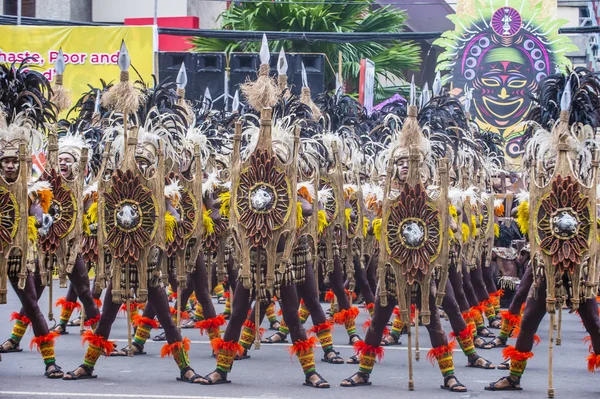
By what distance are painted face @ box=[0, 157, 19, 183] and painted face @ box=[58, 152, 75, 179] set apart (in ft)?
4.70

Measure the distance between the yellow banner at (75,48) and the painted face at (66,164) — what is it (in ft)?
32.1

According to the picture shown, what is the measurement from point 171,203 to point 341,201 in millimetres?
2513

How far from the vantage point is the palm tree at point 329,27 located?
2648cm

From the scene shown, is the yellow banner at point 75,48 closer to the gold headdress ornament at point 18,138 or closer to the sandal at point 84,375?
the gold headdress ornament at point 18,138

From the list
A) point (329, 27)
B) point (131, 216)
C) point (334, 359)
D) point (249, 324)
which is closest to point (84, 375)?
point (131, 216)

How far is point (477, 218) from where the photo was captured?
44.0 ft

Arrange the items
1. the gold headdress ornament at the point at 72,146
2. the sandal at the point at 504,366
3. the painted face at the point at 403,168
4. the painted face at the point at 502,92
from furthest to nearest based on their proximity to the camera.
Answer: the painted face at the point at 502,92, the gold headdress ornament at the point at 72,146, the sandal at the point at 504,366, the painted face at the point at 403,168

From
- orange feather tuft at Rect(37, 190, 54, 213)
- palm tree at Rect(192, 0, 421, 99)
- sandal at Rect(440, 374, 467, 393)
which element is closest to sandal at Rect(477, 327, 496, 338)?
sandal at Rect(440, 374, 467, 393)

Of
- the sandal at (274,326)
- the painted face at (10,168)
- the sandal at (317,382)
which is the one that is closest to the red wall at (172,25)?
the sandal at (274,326)

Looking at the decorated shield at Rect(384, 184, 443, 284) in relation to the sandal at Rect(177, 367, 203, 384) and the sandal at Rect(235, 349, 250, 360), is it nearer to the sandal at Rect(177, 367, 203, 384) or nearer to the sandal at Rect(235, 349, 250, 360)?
the sandal at Rect(177, 367, 203, 384)

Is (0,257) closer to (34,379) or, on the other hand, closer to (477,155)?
(34,379)

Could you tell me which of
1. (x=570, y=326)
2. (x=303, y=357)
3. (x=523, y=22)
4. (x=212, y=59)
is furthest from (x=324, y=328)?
(x=523, y=22)

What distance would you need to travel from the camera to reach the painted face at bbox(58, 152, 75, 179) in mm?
11136

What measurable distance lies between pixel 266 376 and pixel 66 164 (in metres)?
3.24
